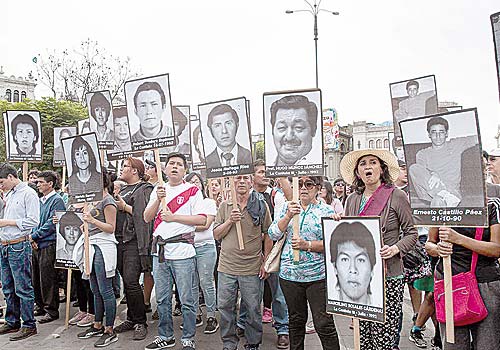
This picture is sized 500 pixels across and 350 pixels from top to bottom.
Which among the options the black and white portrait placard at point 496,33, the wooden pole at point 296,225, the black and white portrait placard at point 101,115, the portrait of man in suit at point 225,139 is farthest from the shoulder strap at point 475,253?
the black and white portrait placard at point 101,115

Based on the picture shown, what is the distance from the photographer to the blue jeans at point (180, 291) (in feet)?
17.8

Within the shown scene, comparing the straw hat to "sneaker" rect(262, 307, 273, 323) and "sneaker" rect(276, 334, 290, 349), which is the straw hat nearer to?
"sneaker" rect(276, 334, 290, 349)

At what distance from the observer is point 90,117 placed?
7156 mm

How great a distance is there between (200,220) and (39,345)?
2482mm

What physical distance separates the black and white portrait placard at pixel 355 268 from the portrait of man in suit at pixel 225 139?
1713 mm

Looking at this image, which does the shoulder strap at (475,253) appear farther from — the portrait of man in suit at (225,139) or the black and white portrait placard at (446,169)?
the portrait of man in suit at (225,139)

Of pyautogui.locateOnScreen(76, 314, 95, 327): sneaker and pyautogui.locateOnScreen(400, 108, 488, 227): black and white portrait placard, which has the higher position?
pyautogui.locateOnScreen(400, 108, 488, 227): black and white portrait placard

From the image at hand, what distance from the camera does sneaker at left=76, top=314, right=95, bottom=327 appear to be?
6.66 meters

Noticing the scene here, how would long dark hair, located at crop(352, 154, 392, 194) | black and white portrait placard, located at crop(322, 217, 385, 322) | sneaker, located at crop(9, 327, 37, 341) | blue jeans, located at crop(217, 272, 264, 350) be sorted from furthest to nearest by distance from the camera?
1. sneaker, located at crop(9, 327, 37, 341)
2. blue jeans, located at crop(217, 272, 264, 350)
3. long dark hair, located at crop(352, 154, 392, 194)
4. black and white portrait placard, located at crop(322, 217, 385, 322)

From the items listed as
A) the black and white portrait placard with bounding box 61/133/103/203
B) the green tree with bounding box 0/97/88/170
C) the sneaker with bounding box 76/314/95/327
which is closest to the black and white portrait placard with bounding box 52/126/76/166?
the black and white portrait placard with bounding box 61/133/103/203

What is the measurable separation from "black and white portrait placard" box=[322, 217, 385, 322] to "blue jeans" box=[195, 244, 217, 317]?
2.78 metres

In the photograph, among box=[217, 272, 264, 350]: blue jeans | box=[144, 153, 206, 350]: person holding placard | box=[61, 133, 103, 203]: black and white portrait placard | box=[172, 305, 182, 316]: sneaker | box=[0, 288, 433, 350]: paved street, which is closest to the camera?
box=[217, 272, 264, 350]: blue jeans

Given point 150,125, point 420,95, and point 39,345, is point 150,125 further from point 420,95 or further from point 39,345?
point 420,95

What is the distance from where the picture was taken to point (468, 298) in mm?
3549
